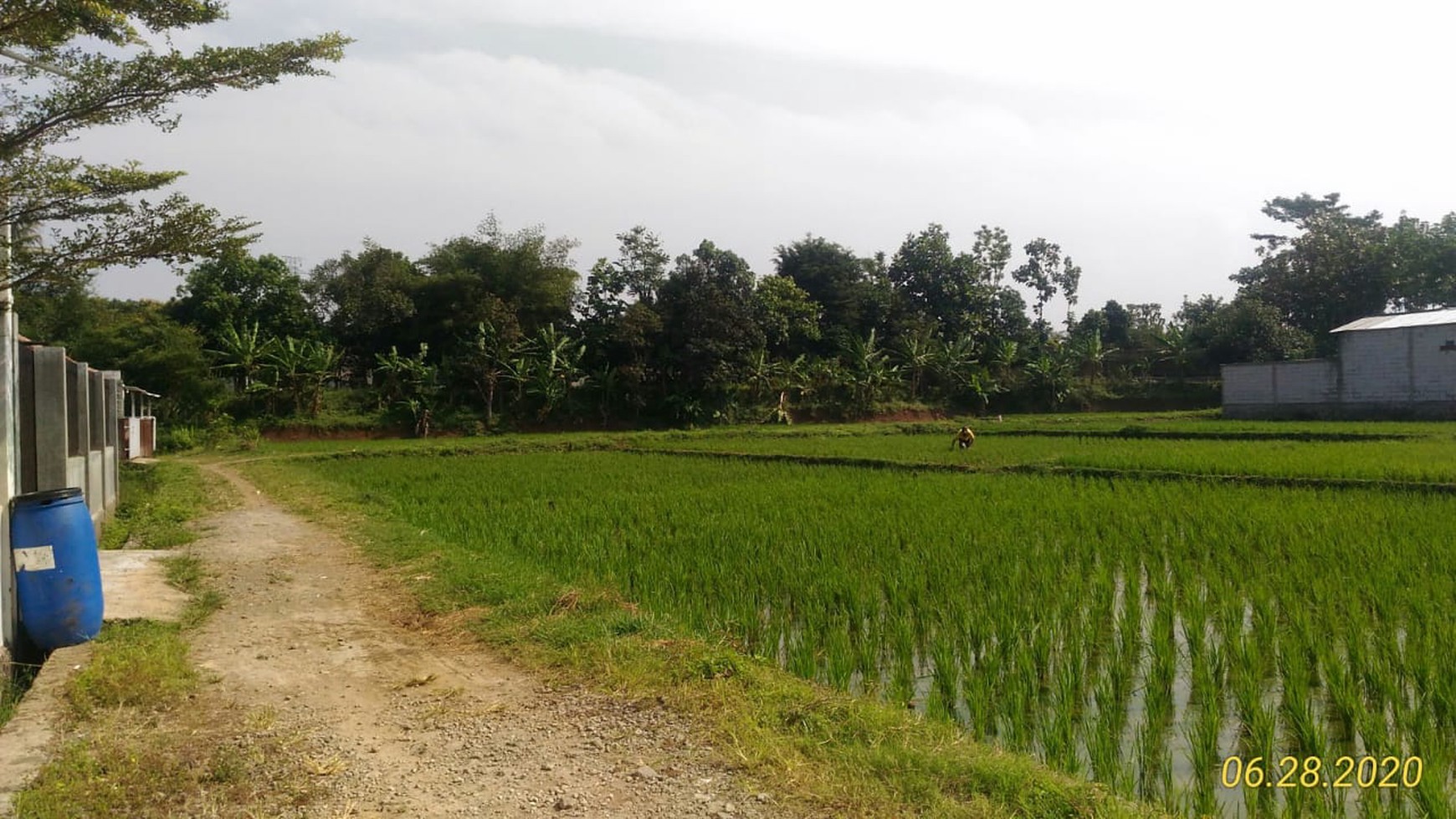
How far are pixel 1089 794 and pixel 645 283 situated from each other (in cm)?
3205

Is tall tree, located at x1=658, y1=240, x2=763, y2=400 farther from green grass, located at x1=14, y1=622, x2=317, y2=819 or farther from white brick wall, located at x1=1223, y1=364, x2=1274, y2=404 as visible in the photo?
green grass, located at x1=14, y1=622, x2=317, y2=819

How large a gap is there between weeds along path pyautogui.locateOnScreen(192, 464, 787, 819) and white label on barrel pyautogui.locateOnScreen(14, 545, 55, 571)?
2.69ft

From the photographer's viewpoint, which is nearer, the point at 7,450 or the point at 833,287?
the point at 7,450

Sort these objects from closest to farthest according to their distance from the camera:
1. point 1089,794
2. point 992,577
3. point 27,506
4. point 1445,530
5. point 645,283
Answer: point 1089,794, point 27,506, point 992,577, point 1445,530, point 645,283

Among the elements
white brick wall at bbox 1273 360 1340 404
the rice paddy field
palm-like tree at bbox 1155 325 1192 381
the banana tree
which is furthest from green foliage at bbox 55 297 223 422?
palm-like tree at bbox 1155 325 1192 381

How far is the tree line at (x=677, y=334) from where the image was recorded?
87.3 feet

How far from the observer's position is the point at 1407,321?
2650 cm

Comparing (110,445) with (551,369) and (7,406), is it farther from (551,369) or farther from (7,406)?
(551,369)

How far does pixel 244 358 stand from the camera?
25.3 meters

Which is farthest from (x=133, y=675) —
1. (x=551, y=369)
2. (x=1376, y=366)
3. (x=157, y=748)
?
(x=1376, y=366)

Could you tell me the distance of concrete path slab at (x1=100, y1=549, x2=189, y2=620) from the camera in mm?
5605

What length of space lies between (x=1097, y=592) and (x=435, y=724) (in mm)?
4245

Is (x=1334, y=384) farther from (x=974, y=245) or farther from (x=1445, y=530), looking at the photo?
(x=1445, y=530)

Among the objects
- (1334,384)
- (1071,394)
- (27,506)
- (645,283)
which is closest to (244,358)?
(645,283)
